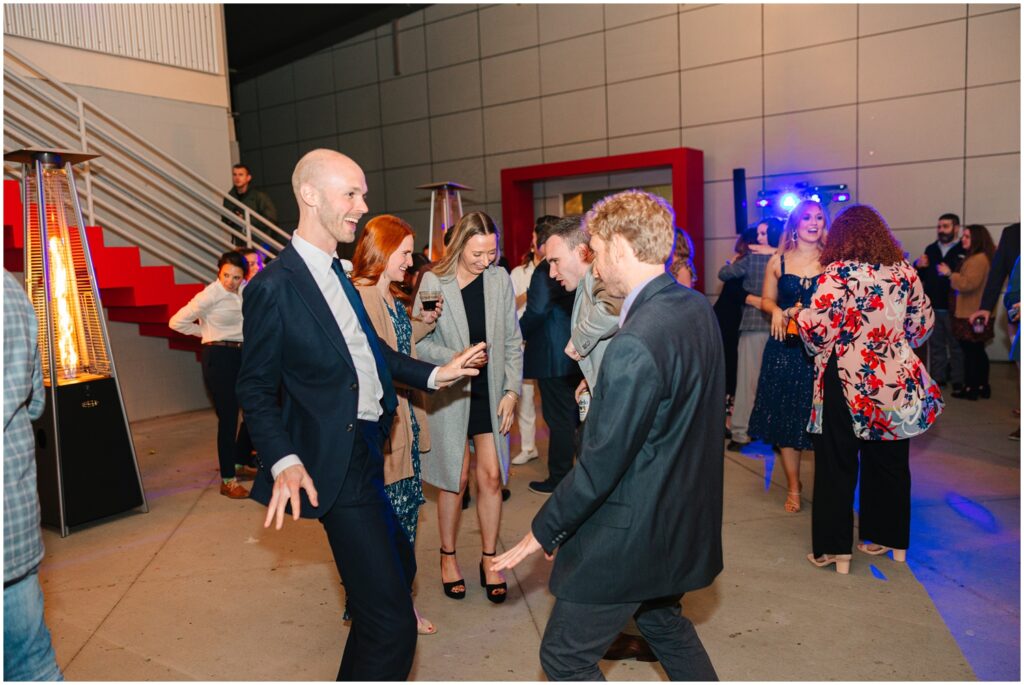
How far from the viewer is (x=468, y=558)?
4.07m

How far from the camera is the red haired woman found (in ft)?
9.82

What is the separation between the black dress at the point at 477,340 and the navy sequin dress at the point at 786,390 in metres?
1.79

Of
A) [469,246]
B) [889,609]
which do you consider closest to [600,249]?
[469,246]

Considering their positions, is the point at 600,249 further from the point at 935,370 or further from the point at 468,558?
the point at 935,370

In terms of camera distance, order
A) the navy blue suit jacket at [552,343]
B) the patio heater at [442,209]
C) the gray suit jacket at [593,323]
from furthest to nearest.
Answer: the patio heater at [442,209], the navy blue suit jacket at [552,343], the gray suit jacket at [593,323]

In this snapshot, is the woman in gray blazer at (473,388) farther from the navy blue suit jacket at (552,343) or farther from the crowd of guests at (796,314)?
the crowd of guests at (796,314)

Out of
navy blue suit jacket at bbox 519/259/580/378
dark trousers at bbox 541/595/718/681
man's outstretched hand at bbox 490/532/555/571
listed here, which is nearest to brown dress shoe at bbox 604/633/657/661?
dark trousers at bbox 541/595/718/681

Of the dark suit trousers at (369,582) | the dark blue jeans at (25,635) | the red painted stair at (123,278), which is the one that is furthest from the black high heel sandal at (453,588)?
the red painted stair at (123,278)

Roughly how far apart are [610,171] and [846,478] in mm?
7979

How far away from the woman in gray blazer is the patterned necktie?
3.56 ft

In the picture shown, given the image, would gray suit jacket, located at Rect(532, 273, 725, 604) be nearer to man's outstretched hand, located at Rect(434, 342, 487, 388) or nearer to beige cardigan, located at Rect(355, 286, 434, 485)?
man's outstretched hand, located at Rect(434, 342, 487, 388)

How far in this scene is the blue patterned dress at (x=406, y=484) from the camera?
3035 millimetres

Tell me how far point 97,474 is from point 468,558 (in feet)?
7.62

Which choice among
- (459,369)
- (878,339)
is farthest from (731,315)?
(459,369)
